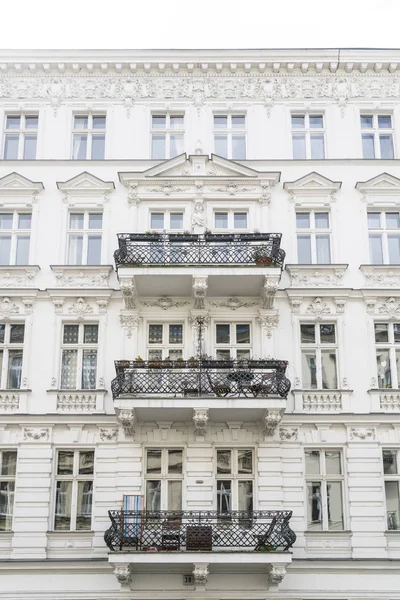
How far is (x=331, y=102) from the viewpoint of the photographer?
2262 cm

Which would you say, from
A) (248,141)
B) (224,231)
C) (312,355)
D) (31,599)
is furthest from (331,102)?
(31,599)

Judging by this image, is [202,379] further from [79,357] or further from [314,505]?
[314,505]

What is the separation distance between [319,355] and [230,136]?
6.84m

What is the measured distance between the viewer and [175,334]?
20.6m

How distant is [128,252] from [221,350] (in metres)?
3.51

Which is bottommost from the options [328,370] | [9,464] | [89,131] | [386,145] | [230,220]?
[9,464]

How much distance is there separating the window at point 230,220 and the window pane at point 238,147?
178cm

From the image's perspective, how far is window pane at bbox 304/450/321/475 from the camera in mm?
19578

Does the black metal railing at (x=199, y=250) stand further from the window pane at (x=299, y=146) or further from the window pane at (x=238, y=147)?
the window pane at (x=299, y=146)

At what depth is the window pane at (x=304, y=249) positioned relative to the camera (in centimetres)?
2131

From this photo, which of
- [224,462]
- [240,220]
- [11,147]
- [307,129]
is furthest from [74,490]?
[307,129]

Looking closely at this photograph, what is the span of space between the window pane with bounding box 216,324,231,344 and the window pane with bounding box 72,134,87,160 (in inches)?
250

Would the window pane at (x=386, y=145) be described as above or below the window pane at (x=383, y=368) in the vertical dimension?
above

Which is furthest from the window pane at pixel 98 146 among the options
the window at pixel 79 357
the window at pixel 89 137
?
the window at pixel 79 357
